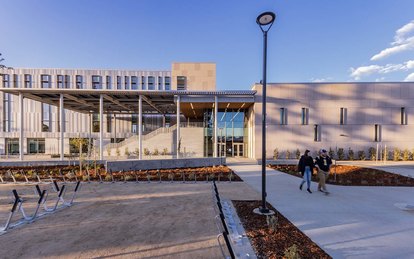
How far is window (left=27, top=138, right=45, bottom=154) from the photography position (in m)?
42.5

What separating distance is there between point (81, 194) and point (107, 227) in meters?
4.80

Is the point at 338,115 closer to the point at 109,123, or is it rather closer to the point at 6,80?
the point at 109,123

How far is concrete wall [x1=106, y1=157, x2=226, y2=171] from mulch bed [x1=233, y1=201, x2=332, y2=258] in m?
12.1

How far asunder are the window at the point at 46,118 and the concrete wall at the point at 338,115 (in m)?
43.5

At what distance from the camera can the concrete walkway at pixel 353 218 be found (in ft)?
15.5

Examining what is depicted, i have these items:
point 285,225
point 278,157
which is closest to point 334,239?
point 285,225

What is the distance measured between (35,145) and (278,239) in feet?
167

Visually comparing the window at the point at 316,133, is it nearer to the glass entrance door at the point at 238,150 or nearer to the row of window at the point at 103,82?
Result: the glass entrance door at the point at 238,150

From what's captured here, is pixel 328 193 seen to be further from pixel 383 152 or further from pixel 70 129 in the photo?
pixel 70 129

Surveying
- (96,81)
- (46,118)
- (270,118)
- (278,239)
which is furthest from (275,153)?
(46,118)

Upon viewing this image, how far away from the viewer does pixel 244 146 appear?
99.5 feet

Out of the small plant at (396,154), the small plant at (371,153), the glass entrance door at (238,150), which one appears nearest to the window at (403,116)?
the small plant at (396,154)

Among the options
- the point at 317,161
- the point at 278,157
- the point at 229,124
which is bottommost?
the point at 278,157

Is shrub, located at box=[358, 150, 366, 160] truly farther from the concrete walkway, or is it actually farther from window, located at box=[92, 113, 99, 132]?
window, located at box=[92, 113, 99, 132]
